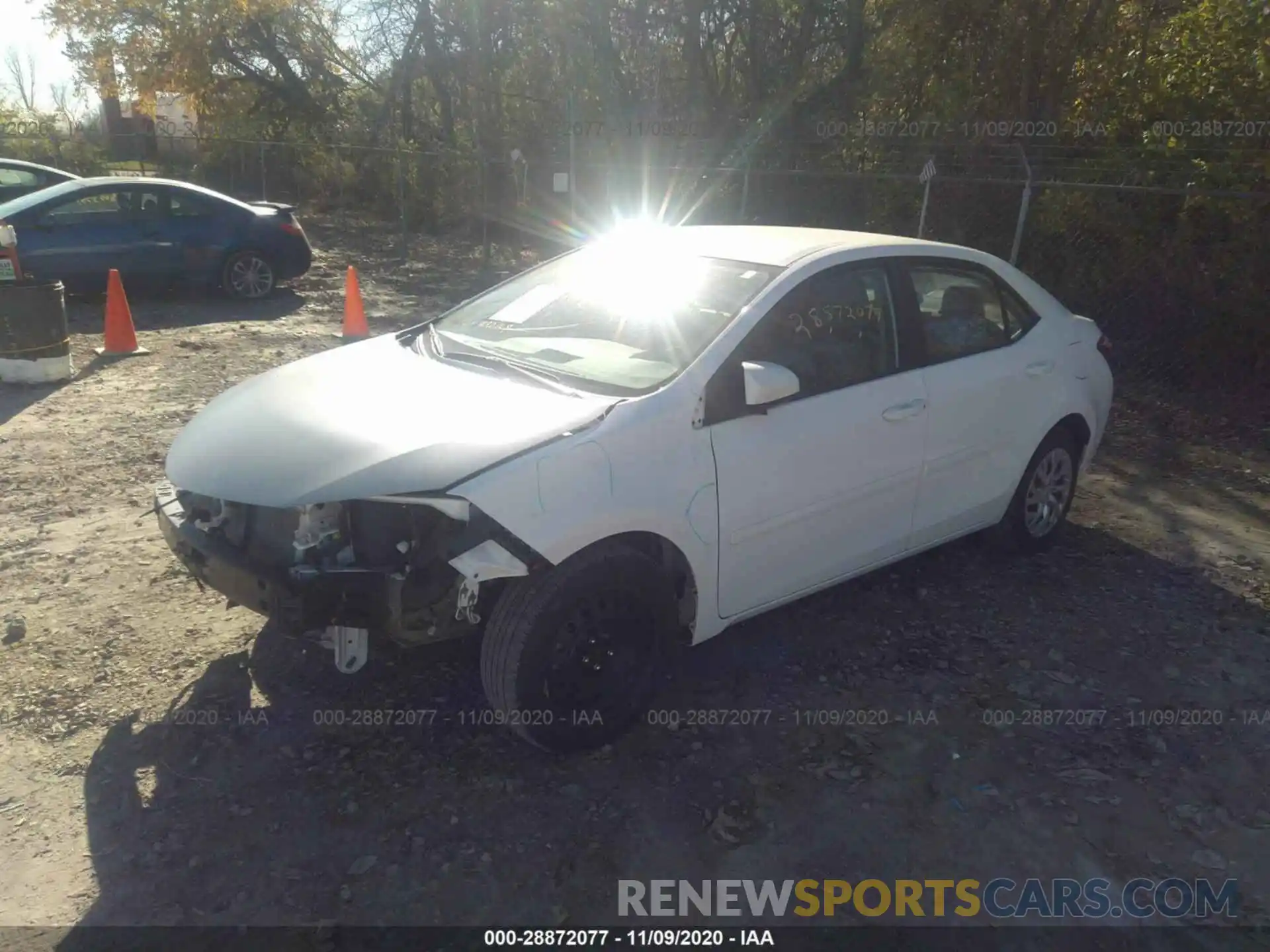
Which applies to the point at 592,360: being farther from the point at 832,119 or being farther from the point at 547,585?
the point at 832,119

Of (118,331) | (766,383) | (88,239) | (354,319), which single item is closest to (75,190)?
(88,239)

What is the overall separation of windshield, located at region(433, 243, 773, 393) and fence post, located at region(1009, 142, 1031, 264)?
251 inches

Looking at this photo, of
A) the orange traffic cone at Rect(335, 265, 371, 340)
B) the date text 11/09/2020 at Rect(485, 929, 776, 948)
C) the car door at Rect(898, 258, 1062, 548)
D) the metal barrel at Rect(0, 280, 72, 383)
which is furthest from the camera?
the orange traffic cone at Rect(335, 265, 371, 340)

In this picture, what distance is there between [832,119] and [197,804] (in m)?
14.4

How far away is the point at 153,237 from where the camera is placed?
10742 millimetres

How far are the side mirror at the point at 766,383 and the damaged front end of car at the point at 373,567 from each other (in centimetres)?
96

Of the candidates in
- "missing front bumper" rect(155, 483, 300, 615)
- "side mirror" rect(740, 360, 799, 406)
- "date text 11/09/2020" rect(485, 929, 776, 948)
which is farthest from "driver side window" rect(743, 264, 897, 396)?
"date text 11/09/2020" rect(485, 929, 776, 948)

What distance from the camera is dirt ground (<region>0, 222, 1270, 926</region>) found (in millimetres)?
2928

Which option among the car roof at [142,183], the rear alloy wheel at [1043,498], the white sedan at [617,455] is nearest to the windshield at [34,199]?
the car roof at [142,183]

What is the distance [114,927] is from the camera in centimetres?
269

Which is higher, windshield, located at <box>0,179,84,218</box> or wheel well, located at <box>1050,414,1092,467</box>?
windshield, located at <box>0,179,84,218</box>

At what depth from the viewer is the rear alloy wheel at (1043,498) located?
4.90 metres

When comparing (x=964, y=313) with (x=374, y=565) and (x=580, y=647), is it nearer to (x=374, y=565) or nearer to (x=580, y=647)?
(x=580, y=647)

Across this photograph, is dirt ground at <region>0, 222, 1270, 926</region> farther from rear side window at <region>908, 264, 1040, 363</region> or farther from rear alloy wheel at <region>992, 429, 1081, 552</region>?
rear side window at <region>908, 264, 1040, 363</region>
